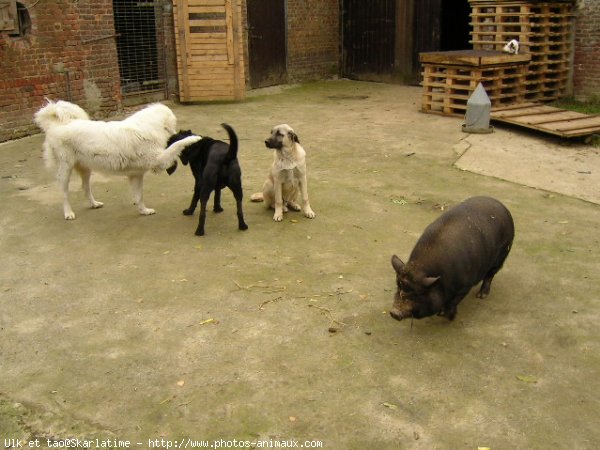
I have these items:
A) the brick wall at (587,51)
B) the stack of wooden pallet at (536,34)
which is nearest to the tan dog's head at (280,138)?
the stack of wooden pallet at (536,34)

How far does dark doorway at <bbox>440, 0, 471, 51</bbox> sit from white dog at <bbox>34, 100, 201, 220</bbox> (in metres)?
10.8

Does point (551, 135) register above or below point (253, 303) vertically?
above

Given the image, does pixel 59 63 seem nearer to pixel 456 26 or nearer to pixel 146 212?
pixel 146 212

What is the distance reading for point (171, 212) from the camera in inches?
252

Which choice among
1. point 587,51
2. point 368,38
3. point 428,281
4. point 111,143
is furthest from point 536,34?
point 428,281

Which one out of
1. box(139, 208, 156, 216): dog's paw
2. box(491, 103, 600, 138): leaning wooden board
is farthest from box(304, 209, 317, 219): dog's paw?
box(491, 103, 600, 138): leaning wooden board

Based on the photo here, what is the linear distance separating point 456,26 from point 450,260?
507 inches

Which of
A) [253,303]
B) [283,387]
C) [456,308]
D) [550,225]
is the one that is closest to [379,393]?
[283,387]

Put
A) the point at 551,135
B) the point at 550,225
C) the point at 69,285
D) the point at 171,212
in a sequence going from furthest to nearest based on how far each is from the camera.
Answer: the point at 551,135
the point at 171,212
the point at 550,225
the point at 69,285

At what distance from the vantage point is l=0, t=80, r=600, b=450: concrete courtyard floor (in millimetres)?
3170

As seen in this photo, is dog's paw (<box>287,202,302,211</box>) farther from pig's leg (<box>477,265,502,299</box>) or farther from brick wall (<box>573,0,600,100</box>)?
brick wall (<box>573,0,600,100</box>)

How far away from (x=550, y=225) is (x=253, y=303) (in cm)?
318

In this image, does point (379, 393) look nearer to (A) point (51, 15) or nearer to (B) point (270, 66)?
(A) point (51, 15)

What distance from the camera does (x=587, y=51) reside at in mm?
11273
